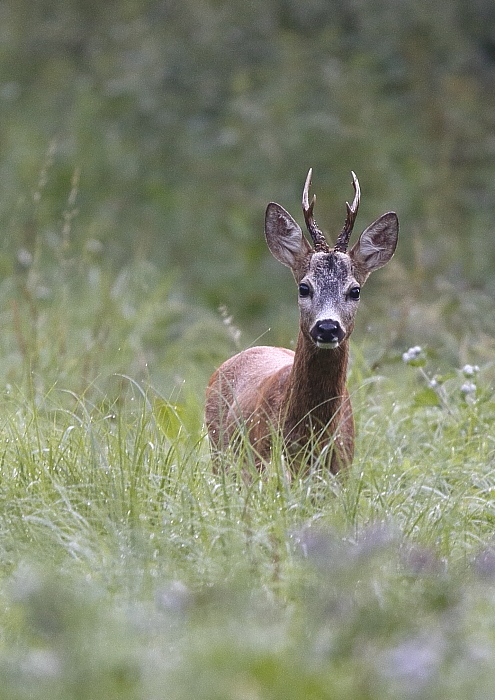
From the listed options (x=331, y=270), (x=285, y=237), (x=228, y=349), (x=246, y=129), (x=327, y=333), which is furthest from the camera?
(x=246, y=129)

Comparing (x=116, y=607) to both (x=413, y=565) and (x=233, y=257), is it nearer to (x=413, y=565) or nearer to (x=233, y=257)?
(x=413, y=565)

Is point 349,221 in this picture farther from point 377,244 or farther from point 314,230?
point 377,244

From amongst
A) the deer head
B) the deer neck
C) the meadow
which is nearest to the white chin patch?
the deer head

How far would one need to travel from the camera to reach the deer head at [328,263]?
462 cm

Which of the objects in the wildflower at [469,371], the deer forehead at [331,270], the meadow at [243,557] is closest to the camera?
the meadow at [243,557]

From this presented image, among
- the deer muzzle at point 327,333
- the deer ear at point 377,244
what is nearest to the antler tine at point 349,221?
the deer ear at point 377,244

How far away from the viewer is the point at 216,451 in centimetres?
443

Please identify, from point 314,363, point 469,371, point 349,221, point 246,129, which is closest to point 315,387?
point 314,363

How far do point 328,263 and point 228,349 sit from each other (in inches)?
108

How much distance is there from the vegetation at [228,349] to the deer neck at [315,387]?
28 cm

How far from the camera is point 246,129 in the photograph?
11.5 metres

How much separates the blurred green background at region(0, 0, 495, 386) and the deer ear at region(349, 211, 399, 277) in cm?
459

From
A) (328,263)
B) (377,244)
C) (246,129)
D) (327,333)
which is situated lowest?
(327,333)

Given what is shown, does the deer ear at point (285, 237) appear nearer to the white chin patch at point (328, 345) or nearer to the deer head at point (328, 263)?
the deer head at point (328, 263)
